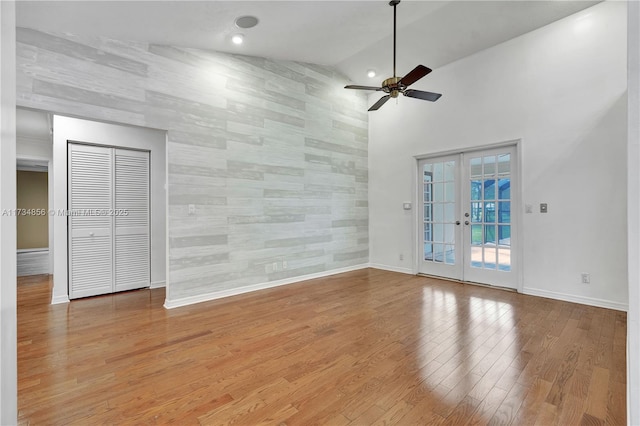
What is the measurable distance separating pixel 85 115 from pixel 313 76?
Answer: 339 cm

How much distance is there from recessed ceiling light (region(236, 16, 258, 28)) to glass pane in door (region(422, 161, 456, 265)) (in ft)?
11.5

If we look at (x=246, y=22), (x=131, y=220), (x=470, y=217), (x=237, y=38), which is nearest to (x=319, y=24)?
(x=246, y=22)

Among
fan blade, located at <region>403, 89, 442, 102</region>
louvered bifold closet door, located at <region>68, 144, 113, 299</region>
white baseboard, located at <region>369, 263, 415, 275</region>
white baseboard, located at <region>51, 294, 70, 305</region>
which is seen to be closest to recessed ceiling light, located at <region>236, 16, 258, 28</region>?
fan blade, located at <region>403, 89, 442, 102</region>

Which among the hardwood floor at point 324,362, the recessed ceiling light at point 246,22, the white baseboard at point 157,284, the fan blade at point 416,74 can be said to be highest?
the recessed ceiling light at point 246,22

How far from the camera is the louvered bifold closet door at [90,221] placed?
390 centimetres

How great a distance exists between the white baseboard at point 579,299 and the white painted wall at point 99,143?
551 centimetres

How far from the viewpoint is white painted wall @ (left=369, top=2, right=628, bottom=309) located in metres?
3.37

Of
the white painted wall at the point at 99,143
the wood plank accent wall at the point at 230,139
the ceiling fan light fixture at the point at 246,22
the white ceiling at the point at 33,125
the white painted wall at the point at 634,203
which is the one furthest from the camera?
the white ceiling at the point at 33,125

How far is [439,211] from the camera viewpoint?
16.5ft

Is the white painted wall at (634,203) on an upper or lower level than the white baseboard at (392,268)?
upper

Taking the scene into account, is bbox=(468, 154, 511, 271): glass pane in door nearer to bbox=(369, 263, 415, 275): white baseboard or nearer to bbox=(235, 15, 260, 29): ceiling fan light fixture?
bbox=(369, 263, 415, 275): white baseboard

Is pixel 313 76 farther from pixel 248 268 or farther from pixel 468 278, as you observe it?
pixel 468 278

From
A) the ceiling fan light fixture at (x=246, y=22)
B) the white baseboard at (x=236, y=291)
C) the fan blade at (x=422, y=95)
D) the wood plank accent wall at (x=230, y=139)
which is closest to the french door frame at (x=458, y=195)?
the wood plank accent wall at (x=230, y=139)

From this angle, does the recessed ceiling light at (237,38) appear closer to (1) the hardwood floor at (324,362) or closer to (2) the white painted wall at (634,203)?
(1) the hardwood floor at (324,362)
